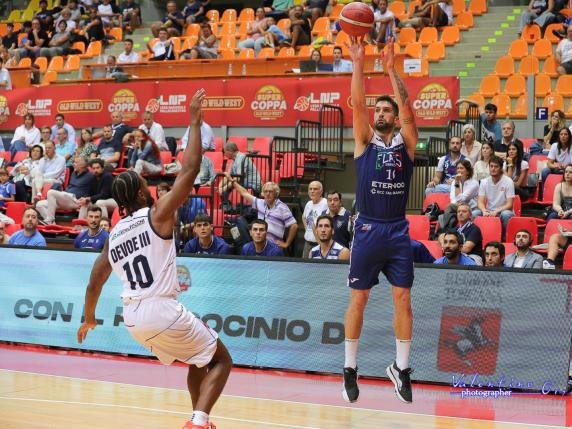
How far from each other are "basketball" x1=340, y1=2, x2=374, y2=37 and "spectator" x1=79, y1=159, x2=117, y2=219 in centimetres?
878

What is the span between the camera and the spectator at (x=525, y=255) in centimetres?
1110

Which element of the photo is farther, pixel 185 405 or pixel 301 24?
pixel 301 24

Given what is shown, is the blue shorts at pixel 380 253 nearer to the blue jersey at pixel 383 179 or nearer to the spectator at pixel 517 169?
the blue jersey at pixel 383 179

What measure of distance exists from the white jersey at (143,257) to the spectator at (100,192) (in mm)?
9431

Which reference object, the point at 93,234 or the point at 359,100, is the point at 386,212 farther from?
the point at 93,234

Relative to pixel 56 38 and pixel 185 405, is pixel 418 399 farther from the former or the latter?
pixel 56 38

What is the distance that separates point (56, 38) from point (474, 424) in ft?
65.5

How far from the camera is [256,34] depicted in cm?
2227

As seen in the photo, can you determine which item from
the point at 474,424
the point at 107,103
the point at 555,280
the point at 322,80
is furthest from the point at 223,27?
the point at 474,424

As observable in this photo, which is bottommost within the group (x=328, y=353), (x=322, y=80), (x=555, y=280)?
(x=328, y=353)

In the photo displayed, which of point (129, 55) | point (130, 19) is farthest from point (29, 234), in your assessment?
point (130, 19)

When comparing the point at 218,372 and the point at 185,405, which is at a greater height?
the point at 218,372

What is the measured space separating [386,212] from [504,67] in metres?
11.4

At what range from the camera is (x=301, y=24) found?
21062 millimetres
